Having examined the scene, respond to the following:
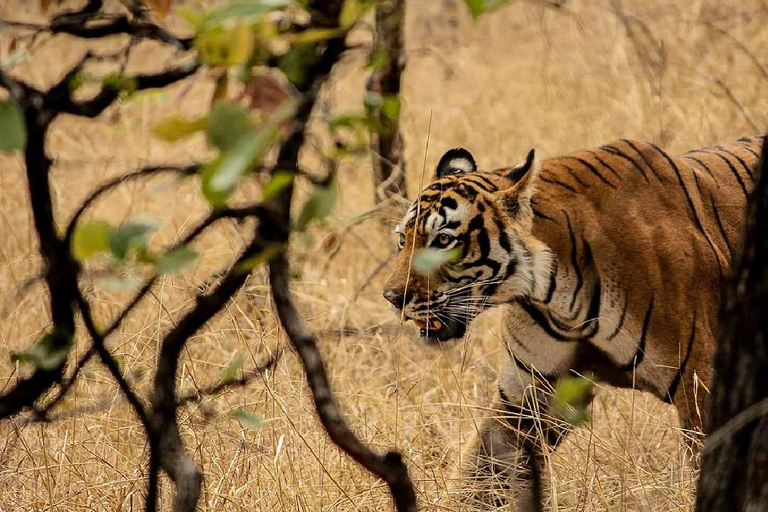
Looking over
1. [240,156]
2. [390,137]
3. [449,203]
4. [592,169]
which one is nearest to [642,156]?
[592,169]

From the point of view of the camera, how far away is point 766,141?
1.42 m

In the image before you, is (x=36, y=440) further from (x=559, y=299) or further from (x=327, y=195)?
(x=327, y=195)

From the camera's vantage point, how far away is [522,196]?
114 inches

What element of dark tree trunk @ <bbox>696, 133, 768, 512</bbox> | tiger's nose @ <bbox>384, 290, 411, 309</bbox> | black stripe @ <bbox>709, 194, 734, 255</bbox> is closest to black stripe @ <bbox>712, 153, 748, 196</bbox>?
black stripe @ <bbox>709, 194, 734, 255</bbox>

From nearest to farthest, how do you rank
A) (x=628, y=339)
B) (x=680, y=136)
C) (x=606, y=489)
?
1. (x=606, y=489)
2. (x=628, y=339)
3. (x=680, y=136)

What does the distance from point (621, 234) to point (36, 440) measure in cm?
167

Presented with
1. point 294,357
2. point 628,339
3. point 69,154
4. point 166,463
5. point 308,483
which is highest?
point 166,463

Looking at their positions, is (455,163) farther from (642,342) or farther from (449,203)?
(642,342)

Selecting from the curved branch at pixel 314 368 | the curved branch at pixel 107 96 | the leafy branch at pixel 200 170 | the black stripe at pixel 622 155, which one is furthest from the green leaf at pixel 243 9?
the black stripe at pixel 622 155

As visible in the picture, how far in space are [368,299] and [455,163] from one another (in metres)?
1.35

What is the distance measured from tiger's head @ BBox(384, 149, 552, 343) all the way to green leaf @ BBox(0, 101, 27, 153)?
1.87 meters

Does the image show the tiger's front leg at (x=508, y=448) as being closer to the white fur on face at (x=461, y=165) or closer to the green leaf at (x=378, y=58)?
the white fur on face at (x=461, y=165)

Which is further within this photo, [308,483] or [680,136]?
[680,136]

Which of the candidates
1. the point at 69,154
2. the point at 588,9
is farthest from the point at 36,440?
the point at 588,9
